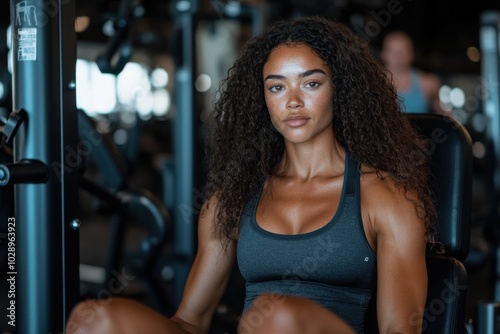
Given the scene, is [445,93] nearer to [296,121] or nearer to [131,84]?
[131,84]

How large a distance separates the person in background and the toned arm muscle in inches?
77.7

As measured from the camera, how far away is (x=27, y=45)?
1678mm

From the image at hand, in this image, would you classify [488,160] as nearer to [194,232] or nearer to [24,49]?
[194,232]

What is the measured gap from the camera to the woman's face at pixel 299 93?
1651 millimetres

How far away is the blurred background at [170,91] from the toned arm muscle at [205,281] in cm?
45

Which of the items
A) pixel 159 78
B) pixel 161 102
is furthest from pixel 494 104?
pixel 161 102

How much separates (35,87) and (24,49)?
0.30ft

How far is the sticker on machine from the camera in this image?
1.67 meters

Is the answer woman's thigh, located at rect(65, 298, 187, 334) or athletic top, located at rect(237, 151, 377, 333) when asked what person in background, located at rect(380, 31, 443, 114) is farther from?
woman's thigh, located at rect(65, 298, 187, 334)

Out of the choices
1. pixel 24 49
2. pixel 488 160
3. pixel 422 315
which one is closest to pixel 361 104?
pixel 422 315

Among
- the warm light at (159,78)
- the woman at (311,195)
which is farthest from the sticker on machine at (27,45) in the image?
the warm light at (159,78)

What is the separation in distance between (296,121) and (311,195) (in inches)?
7.0

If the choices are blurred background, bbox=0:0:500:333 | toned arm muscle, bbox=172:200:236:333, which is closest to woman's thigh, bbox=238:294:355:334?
toned arm muscle, bbox=172:200:236:333

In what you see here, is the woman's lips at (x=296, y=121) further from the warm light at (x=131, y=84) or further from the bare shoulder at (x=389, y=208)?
the warm light at (x=131, y=84)
